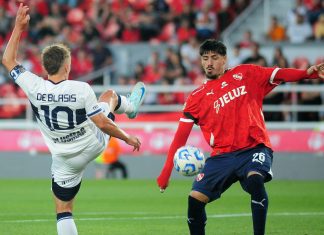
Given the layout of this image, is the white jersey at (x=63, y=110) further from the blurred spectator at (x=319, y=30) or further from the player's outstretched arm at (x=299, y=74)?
the blurred spectator at (x=319, y=30)

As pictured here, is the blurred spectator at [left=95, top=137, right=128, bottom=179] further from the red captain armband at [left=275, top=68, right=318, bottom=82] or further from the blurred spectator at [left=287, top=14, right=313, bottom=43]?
the red captain armband at [left=275, top=68, right=318, bottom=82]

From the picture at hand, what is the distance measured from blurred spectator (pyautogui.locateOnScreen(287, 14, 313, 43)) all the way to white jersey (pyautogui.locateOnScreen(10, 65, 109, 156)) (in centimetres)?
1587

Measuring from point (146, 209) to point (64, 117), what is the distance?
564 centimetres

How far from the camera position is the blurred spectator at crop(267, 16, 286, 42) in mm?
25203

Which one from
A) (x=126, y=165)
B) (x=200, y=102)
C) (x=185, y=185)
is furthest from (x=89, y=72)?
(x=200, y=102)

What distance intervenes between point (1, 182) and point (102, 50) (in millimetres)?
6392

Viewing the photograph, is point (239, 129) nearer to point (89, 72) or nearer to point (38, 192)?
point (38, 192)

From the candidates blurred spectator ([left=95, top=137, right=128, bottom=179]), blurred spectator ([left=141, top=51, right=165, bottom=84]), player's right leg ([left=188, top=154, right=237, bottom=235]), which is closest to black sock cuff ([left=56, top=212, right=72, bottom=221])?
player's right leg ([left=188, top=154, right=237, bottom=235])

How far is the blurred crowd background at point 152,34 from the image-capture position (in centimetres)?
2339

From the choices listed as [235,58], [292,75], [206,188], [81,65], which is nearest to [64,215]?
[206,188]

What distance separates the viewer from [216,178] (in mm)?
9703

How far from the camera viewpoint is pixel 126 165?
21.4m

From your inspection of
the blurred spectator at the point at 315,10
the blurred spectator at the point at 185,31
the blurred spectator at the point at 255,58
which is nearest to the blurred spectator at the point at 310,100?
the blurred spectator at the point at 255,58

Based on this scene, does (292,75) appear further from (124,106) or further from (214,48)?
(124,106)
